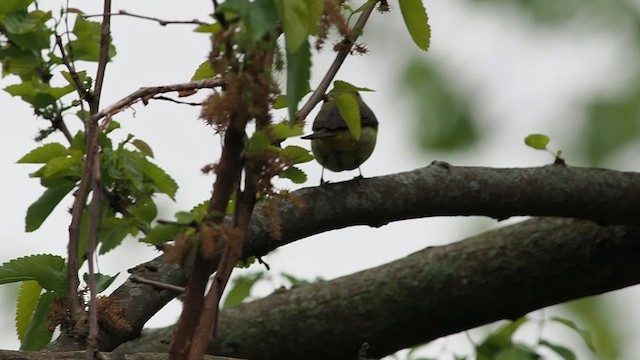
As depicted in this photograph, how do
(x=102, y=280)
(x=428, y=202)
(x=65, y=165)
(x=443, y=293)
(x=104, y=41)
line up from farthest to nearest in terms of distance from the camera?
(x=443, y=293)
(x=428, y=202)
(x=65, y=165)
(x=102, y=280)
(x=104, y=41)

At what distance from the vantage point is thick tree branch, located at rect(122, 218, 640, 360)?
13.5 feet

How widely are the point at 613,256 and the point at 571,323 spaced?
1.36 ft

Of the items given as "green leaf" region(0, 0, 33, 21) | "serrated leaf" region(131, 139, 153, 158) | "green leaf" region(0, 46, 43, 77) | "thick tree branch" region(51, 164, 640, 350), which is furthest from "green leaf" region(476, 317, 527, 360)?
"green leaf" region(0, 0, 33, 21)

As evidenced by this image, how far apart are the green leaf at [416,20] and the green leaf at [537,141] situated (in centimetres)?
187

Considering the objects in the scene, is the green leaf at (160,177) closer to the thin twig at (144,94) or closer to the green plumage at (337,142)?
the green plumage at (337,142)

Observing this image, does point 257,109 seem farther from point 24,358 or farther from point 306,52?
point 24,358

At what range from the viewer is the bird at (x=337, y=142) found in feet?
15.5

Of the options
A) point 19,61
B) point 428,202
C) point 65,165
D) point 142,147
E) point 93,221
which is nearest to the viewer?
point 93,221

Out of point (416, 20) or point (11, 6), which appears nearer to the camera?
point (416, 20)

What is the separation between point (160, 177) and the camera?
3.39 metres

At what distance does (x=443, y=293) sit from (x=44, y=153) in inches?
69.8

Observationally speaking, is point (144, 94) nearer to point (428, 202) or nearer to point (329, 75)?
point (329, 75)

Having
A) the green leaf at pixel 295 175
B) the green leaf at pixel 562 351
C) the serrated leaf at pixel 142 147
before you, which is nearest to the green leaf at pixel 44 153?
the serrated leaf at pixel 142 147

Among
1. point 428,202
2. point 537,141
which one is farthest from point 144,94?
point 537,141
